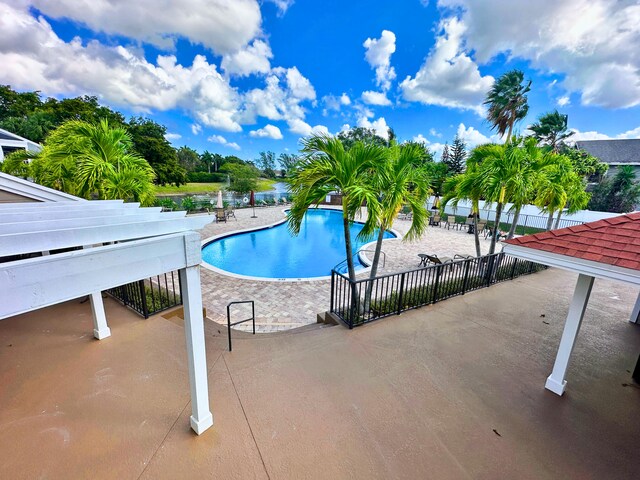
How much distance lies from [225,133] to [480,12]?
61372mm

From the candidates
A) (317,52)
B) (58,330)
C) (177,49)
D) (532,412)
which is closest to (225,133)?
(177,49)

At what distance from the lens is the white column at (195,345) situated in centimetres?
222

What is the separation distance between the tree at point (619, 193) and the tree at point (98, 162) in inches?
1080

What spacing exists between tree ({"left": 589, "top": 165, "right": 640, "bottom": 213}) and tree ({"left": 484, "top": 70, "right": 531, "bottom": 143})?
797 centimetres

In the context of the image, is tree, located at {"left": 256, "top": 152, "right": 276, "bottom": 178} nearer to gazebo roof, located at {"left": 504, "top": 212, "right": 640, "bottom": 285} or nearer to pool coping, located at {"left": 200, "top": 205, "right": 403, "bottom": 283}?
pool coping, located at {"left": 200, "top": 205, "right": 403, "bottom": 283}

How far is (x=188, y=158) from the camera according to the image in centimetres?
5288

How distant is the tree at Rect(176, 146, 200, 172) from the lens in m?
51.1

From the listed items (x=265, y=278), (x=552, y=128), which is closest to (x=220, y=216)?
(x=265, y=278)

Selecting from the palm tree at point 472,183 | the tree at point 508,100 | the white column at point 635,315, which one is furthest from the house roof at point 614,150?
the white column at point 635,315

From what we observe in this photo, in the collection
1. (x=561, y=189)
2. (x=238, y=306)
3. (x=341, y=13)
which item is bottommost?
(x=238, y=306)

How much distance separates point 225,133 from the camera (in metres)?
60.9

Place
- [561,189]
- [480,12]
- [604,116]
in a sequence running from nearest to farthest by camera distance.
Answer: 1. [561,189]
2. [480,12]
3. [604,116]

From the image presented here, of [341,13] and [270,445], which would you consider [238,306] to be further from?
[341,13]

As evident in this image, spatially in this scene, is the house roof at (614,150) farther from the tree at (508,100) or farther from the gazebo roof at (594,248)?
the gazebo roof at (594,248)
